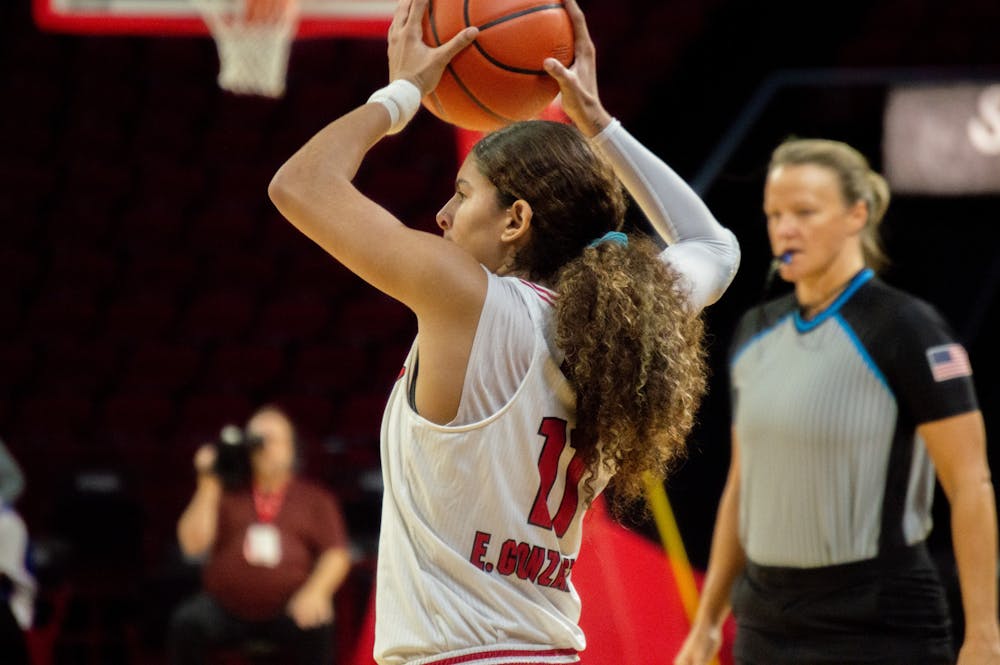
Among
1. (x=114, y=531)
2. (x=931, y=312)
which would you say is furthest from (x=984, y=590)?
(x=114, y=531)

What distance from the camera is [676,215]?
87.1 inches

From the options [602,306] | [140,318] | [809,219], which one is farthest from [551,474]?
[140,318]

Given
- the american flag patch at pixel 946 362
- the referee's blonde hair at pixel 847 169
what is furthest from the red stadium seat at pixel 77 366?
the american flag patch at pixel 946 362

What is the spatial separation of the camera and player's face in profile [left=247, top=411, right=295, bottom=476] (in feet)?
0.10

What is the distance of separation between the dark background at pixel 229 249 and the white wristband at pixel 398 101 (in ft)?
11.8

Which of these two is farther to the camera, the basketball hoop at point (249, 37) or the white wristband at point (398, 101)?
the basketball hoop at point (249, 37)

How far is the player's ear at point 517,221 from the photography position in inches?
76.2

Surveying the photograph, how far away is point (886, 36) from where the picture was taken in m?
8.99

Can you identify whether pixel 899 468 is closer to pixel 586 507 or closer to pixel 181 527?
pixel 586 507

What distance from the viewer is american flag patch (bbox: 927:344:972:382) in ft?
9.35

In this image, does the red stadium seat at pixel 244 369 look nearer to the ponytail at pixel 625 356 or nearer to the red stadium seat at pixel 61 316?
the red stadium seat at pixel 61 316

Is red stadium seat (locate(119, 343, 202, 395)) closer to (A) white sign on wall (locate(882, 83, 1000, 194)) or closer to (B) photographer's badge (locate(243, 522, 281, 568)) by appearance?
(B) photographer's badge (locate(243, 522, 281, 568))

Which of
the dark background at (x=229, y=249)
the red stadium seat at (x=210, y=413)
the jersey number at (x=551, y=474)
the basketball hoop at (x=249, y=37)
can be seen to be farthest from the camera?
the red stadium seat at (x=210, y=413)

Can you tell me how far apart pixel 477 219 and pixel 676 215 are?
42 cm
